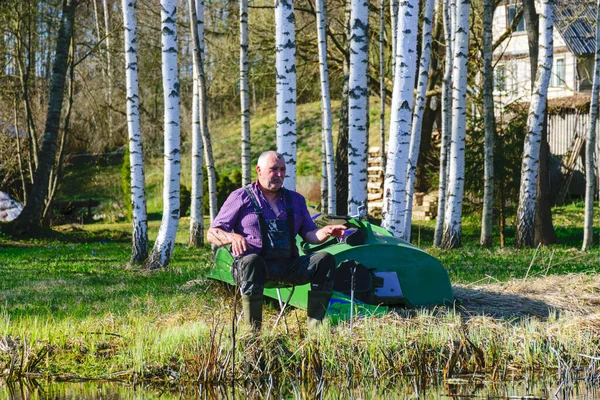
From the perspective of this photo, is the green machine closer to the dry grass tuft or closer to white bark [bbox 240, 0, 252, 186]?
the dry grass tuft

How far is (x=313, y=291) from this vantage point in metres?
7.55

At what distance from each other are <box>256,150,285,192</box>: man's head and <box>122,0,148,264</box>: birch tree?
6.49 metres

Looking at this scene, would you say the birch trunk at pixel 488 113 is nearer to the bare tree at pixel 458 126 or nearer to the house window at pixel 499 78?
the bare tree at pixel 458 126

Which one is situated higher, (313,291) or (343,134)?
(343,134)

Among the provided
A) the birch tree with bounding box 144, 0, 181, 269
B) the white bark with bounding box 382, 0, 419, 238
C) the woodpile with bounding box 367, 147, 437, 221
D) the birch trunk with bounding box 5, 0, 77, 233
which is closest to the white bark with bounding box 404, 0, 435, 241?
the birch tree with bounding box 144, 0, 181, 269

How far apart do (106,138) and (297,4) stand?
20121mm

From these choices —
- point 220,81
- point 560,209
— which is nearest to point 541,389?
point 560,209

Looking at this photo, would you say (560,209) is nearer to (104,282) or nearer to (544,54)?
(544,54)

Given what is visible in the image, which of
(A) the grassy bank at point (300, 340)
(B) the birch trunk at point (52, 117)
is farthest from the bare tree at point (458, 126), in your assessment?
(B) the birch trunk at point (52, 117)

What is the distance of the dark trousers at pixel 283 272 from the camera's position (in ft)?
24.3

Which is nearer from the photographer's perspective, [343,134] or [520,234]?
[520,234]

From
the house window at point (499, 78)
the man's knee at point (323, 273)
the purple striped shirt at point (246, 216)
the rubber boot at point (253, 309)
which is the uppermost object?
the house window at point (499, 78)

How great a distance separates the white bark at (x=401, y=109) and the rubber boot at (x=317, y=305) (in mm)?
3850

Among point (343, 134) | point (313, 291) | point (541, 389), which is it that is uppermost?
point (343, 134)
